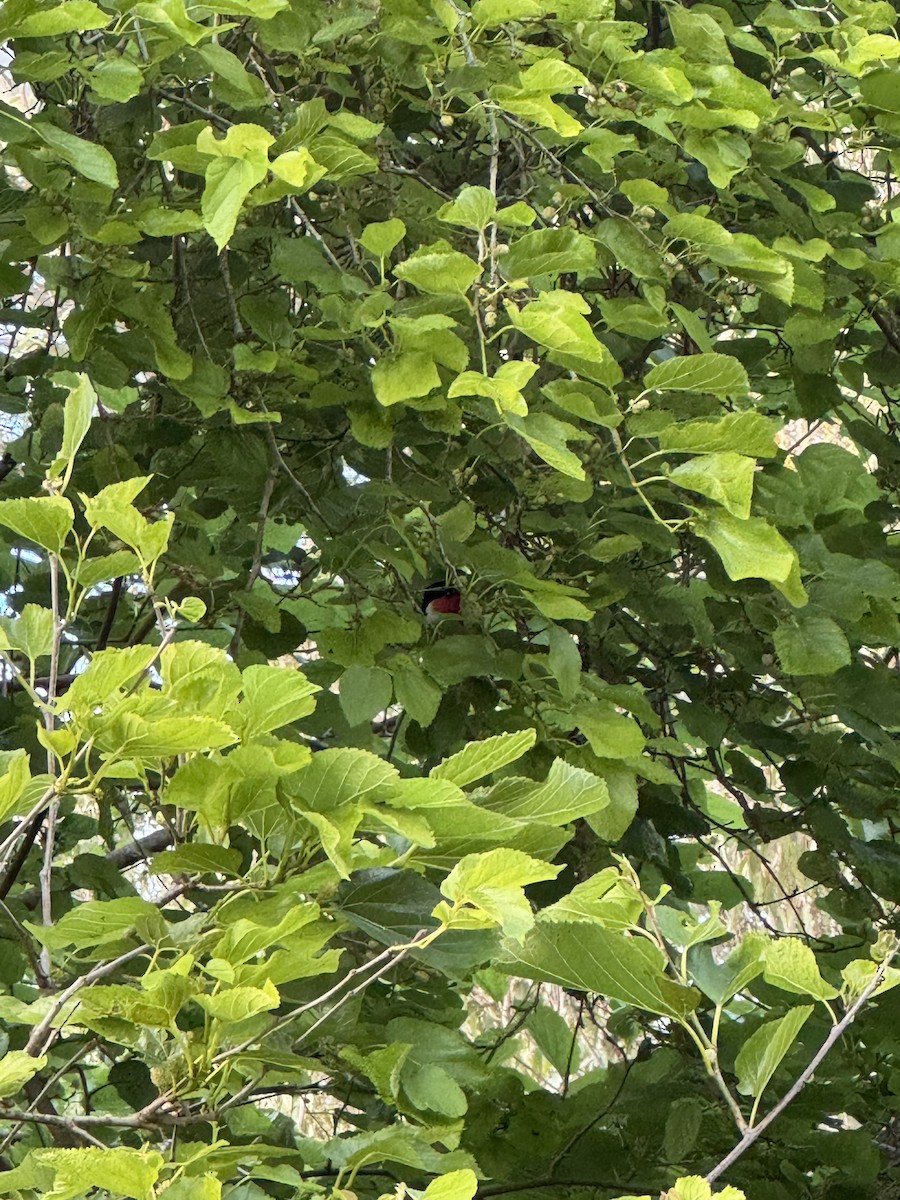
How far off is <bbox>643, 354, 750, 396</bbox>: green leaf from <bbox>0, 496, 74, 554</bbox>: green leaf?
0.40m

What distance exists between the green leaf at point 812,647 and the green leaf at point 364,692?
0.28 metres

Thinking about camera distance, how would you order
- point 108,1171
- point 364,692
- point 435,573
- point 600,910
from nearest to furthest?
point 108,1171 < point 600,910 < point 364,692 < point 435,573

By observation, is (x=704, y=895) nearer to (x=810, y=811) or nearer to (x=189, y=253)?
(x=810, y=811)

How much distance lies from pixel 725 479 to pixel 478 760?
1.06ft

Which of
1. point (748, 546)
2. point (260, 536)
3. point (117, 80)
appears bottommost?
point (260, 536)

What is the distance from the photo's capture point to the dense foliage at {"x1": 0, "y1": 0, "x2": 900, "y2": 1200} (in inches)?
20.2

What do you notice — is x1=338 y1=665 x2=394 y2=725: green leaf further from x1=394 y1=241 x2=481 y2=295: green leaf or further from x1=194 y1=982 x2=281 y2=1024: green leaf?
x1=194 y1=982 x2=281 y2=1024: green leaf

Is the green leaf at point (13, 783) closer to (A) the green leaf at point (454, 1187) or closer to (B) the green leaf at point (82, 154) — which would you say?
(A) the green leaf at point (454, 1187)

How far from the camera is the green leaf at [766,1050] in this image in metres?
0.51

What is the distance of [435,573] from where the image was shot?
1.10m

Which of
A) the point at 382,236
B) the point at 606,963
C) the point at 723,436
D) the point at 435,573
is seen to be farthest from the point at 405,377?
the point at 606,963

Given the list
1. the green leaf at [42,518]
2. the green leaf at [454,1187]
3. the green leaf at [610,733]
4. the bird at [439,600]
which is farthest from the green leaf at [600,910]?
the bird at [439,600]

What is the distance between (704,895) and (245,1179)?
95cm

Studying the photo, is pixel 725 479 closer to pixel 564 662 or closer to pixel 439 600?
pixel 564 662
